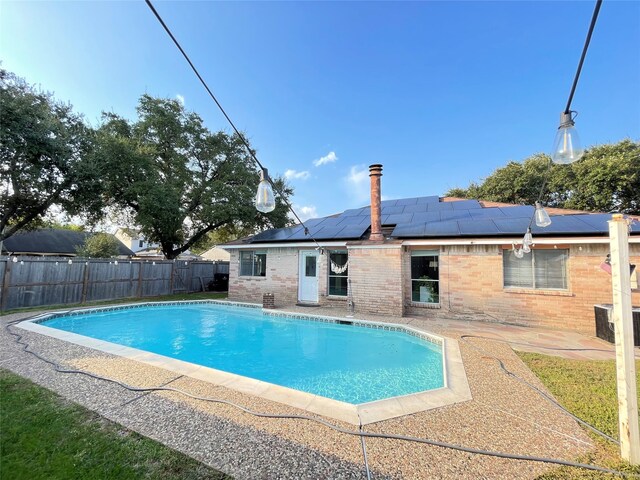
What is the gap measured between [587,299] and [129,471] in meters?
11.8

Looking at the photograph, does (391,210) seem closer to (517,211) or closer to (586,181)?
(517,211)

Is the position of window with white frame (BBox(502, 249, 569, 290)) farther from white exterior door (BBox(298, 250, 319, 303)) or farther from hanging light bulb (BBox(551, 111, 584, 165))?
hanging light bulb (BBox(551, 111, 584, 165))

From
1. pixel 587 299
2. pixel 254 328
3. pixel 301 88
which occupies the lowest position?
pixel 254 328

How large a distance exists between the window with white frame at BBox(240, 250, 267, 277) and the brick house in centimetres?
5

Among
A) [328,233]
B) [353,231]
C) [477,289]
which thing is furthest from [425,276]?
[328,233]

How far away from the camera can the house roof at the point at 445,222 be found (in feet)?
30.1

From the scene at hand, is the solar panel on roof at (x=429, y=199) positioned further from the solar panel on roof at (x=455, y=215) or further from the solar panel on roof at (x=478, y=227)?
the solar panel on roof at (x=478, y=227)

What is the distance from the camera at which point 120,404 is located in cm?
362

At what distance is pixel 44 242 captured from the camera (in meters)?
27.5

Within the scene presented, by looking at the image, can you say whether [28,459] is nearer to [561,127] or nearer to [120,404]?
[120,404]

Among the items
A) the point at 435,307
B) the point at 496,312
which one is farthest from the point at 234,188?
the point at 496,312

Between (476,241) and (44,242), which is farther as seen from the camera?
(44,242)

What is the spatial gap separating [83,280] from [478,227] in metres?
17.5

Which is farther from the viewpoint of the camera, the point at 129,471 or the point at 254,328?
the point at 254,328
